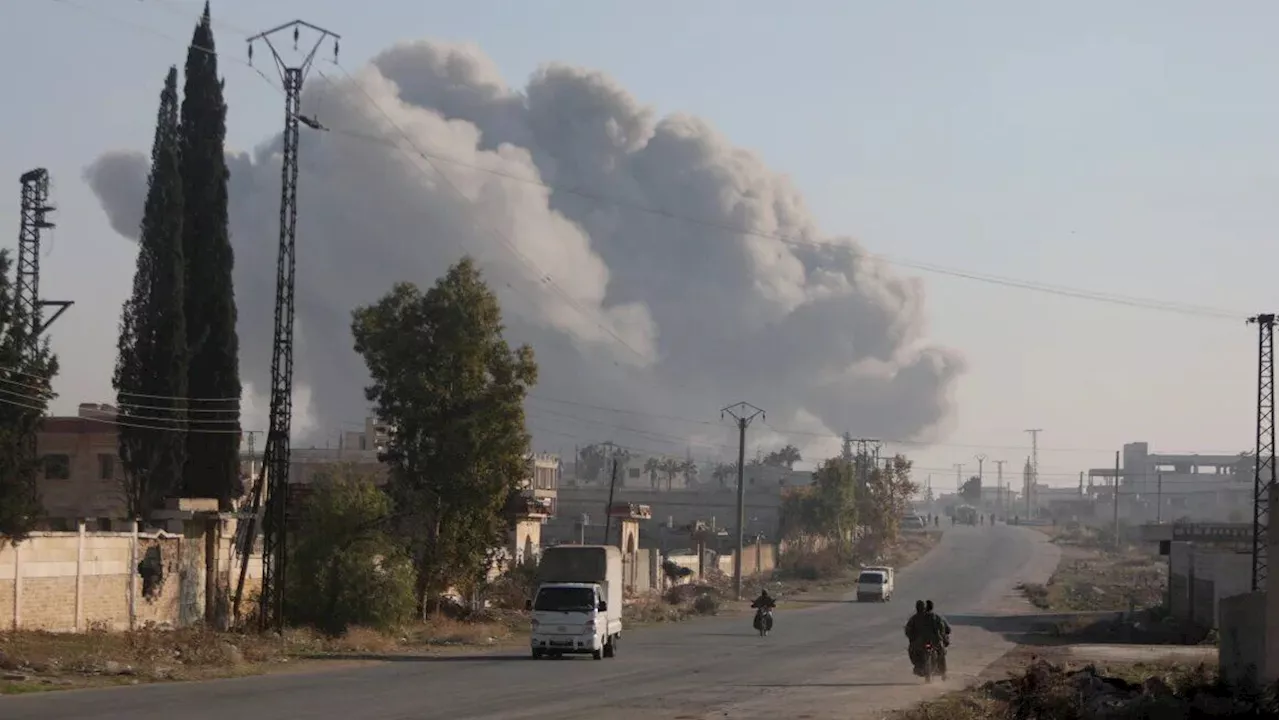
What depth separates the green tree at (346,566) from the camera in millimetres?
52406

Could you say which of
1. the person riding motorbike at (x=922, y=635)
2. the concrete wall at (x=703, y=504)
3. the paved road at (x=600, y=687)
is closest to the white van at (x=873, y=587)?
the paved road at (x=600, y=687)

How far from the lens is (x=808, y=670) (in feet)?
136

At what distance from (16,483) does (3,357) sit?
7.73m

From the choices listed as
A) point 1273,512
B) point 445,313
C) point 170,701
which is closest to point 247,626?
point 445,313

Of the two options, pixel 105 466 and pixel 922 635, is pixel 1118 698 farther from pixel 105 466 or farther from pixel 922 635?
pixel 105 466

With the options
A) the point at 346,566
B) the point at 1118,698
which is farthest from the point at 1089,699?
the point at 346,566

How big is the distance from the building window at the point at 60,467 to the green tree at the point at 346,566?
121ft

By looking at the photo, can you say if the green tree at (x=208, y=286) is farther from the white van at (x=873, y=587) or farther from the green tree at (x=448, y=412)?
the white van at (x=873, y=587)

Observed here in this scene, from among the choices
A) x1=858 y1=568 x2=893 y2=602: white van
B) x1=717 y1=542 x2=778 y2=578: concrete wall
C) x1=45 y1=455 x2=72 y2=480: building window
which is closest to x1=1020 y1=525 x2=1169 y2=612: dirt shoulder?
x1=858 y1=568 x2=893 y2=602: white van

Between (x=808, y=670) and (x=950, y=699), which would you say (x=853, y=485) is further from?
(x=950, y=699)

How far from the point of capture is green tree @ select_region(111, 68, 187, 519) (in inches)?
2591

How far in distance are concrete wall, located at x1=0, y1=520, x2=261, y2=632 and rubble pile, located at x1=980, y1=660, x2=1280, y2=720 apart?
2356 cm

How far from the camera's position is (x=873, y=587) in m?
98.0

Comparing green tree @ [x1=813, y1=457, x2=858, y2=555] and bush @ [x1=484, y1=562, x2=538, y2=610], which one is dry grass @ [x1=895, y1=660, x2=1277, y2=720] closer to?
bush @ [x1=484, y1=562, x2=538, y2=610]
